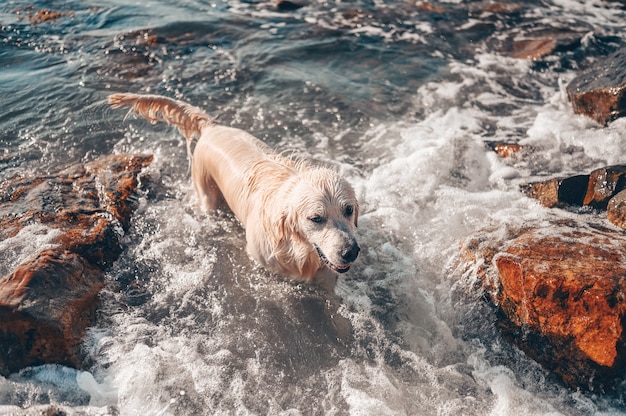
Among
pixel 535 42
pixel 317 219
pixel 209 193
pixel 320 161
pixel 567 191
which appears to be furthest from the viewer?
pixel 535 42

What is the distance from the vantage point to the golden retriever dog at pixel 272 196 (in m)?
4.50

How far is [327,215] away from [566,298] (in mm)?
2134

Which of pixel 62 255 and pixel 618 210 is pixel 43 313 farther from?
pixel 618 210

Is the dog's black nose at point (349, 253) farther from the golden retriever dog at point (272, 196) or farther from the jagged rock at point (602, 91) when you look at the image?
the jagged rock at point (602, 91)

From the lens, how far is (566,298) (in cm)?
431

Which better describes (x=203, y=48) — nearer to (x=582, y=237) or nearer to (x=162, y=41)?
(x=162, y=41)

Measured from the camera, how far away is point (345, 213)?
4.60 metres

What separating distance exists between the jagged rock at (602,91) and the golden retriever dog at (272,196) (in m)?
4.71

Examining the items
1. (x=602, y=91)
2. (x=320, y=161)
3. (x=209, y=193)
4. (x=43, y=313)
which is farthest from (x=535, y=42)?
(x=43, y=313)

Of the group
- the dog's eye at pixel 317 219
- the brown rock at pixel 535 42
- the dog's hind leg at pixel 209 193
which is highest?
the brown rock at pixel 535 42

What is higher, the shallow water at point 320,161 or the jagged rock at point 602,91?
the jagged rock at point 602,91

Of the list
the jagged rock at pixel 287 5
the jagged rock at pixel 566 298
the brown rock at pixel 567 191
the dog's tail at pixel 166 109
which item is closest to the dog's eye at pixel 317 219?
the jagged rock at pixel 566 298

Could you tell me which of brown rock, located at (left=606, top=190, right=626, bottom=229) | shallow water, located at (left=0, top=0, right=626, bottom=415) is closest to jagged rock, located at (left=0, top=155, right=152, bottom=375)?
shallow water, located at (left=0, top=0, right=626, bottom=415)

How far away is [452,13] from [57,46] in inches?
347
